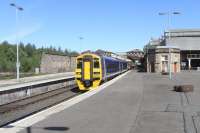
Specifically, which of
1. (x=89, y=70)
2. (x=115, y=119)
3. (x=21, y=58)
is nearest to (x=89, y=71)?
(x=89, y=70)

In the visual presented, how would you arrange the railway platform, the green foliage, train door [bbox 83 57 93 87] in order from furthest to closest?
the green foliage
train door [bbox 83 57 93 87]
the railway platform

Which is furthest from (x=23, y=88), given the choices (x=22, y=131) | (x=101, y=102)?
(x=22, y=131)

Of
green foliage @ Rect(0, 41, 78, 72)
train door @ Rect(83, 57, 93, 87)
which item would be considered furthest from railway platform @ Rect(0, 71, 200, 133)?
green foliage @ Rect(0, 41, 78, 72)

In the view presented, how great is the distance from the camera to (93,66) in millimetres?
34875

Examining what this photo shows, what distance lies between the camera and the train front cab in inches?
1371

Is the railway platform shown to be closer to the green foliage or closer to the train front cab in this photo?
the train front cab

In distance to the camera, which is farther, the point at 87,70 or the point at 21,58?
the point at 21,58

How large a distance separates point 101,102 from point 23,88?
50.8 feet

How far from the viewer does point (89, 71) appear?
34.9 metres

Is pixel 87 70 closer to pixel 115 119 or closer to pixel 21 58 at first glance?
pixel 115 119

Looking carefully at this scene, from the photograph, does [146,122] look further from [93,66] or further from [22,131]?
[93,66]

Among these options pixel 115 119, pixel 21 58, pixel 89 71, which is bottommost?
pixel 115 119

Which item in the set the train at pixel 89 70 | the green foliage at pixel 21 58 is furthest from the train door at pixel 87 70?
the green foliage at pixel 21 58

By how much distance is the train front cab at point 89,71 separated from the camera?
114 ft
